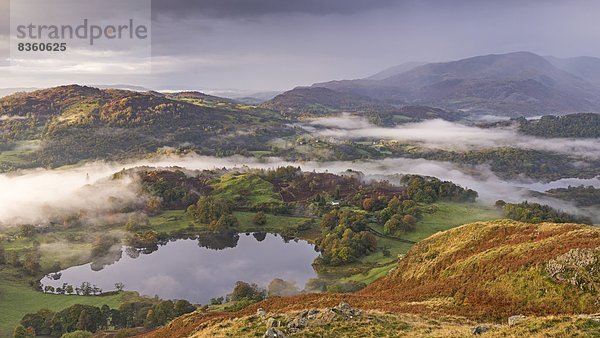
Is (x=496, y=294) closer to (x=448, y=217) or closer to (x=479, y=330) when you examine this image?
(x=479, y=330)

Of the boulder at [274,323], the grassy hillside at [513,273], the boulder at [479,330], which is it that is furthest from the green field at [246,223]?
the boulder at [479,330]

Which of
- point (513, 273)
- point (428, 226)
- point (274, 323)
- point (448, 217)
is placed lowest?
point (428, 226)

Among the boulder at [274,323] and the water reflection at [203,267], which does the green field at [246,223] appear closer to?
the water reflection at [203,267]

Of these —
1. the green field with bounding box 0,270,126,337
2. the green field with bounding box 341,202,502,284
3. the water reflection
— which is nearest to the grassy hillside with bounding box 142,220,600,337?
the green field with bounding box 341,202,502,284

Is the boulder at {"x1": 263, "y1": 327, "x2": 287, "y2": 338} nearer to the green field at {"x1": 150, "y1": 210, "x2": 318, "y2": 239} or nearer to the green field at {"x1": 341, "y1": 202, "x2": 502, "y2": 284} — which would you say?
the green field at {"x1": 341, "y1": 202, "x2": 502, "y2": 284}

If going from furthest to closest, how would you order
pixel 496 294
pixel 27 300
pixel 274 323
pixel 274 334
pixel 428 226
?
pixel 428 226 → pixel 27 300 → pixel 496 294 → pixel 274 323 → pixel 274 334

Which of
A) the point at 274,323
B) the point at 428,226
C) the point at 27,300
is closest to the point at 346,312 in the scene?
the point at 274,323

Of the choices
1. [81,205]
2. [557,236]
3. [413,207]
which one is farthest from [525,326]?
[81,205]
